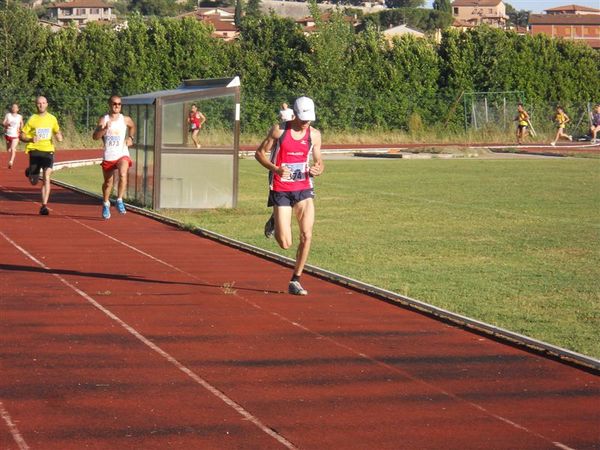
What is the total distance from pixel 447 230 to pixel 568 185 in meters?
10.7

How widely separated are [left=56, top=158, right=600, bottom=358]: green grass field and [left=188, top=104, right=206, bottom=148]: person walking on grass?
4.82ft

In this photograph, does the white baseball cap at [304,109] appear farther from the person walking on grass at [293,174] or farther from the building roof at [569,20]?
the building roof at [569,20]

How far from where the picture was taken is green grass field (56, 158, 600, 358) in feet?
40.9

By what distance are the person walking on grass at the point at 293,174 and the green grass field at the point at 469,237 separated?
128cm

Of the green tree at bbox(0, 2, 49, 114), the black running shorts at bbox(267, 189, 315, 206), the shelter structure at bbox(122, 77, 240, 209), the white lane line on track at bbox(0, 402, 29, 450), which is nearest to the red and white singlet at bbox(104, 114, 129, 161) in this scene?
the shelter structure at bbox(122, 77, 240, 209)

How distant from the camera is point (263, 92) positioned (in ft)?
189

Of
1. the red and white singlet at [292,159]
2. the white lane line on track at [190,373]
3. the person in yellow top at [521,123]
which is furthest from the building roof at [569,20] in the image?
the white lane line on track at [190,373]

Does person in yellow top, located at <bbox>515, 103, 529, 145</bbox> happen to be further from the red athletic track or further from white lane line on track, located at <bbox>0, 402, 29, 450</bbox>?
white lane line on track, located at <bbox>0, 402, 29, 450</bbox>

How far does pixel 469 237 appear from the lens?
18.6m

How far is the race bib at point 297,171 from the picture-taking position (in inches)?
493

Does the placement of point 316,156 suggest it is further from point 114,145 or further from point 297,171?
point 114,145

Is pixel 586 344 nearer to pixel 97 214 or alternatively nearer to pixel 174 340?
pixel 174 340

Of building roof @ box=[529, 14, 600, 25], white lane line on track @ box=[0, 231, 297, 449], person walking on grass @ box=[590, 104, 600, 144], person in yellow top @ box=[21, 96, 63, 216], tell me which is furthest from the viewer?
building roof @ box=[529, 14, 600, 25]

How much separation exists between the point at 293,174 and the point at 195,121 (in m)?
11.4
